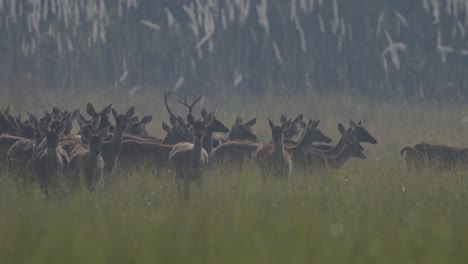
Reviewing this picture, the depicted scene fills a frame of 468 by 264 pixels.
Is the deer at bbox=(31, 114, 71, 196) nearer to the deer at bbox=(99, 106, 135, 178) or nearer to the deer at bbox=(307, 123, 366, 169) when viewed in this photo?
the deer at bbox=(99, 106, 135, 178)

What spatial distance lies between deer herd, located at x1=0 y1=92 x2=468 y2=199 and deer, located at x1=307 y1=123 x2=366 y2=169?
15mm

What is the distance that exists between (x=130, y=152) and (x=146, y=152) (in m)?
0.22

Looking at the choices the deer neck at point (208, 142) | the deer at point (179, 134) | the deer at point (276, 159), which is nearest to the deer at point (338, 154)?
the deer at point (276, 159)

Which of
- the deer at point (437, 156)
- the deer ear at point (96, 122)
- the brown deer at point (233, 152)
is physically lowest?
the deer at point (437, 156)

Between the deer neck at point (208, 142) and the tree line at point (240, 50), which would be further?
the tree line at point (240, 50)

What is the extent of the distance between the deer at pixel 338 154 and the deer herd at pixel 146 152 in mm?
15

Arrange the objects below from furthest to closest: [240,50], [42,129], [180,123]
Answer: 1. [240,50]
2. [180,123]
3. [42,129]

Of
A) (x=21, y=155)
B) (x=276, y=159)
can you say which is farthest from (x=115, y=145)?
(x=276, y=159)

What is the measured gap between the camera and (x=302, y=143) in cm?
1580

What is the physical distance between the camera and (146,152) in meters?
14.3

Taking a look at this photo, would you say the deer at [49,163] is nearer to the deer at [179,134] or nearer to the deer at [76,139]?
the deer at [76,139]

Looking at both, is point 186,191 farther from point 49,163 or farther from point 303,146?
point 303,146

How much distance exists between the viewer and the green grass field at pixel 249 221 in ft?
23.4

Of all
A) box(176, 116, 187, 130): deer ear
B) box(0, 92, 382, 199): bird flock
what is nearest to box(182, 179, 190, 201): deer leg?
box(0, 92, 382, 199): bird flock
